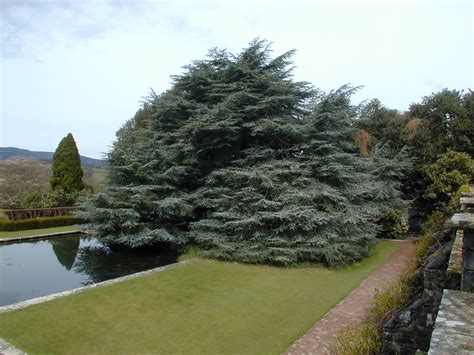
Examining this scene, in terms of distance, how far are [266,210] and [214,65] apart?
592 cm

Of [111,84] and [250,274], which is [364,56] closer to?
[250,274]

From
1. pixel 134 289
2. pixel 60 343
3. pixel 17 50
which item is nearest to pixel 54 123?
pixel 17 50

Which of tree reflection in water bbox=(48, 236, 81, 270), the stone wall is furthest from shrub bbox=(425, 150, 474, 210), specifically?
tree reflection in water bbox=(48, 236, 81, 270)

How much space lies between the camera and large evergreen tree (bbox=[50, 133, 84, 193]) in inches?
757

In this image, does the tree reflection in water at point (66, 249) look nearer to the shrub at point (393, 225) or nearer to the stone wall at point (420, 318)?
the stone wall at point (420, 318)

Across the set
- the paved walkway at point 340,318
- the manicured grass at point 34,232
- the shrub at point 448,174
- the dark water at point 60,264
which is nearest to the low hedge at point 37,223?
the manicured grass at point 34,232

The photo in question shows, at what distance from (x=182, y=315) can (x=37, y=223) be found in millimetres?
12727

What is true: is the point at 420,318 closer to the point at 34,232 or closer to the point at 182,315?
the point at 182,315

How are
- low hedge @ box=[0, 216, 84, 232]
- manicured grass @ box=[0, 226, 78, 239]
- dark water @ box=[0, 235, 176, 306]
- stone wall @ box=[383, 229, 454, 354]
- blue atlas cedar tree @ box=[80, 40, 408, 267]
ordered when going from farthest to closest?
low hedge @ box=[0, 216, 84, 232]
manicured grass @ box=[0, 226, 78, 239]
blue atlas cedar tree @ box=[80, 40, 408, 267]
dark water @ box=[0, 235, 176, 306]
stone wall @ box=[383, 229, 454, 354]

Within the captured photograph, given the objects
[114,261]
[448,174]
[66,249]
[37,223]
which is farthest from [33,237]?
[448,174]

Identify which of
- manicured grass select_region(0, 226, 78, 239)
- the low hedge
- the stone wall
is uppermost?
the stone wall

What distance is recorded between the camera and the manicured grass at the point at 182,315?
171 inches

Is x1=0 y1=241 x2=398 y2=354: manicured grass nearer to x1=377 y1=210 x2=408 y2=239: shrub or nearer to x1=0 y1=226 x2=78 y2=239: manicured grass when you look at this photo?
x1=377 y1=210 x2=408 y2=239: shrub

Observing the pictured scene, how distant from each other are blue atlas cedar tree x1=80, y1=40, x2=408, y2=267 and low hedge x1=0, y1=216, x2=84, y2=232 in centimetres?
523
